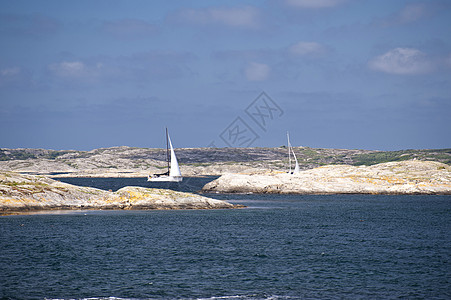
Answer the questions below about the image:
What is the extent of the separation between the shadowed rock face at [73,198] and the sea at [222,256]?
294cm

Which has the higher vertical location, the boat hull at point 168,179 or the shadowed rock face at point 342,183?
the boat hull at point 168,179

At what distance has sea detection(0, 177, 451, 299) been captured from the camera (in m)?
28.3

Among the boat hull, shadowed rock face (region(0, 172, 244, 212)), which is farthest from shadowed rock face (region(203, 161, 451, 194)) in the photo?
shadowed rock face (region(0, 172, 244, 212))

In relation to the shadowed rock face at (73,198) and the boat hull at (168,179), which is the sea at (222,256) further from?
the boat hull at (168,179)

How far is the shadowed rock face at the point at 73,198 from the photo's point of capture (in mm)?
65812

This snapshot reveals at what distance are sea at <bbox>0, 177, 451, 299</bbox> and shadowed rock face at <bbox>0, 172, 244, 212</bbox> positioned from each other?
2945mm

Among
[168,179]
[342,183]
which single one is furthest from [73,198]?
[168,179]

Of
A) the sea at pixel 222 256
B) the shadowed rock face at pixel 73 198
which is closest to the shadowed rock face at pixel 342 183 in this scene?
the shadowed rock face at pixel 73 198

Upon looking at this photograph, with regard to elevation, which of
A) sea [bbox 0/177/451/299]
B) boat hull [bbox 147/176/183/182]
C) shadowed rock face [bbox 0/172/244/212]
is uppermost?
boat hull [bbox 147/176/183/182]

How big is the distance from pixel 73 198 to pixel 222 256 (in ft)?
123

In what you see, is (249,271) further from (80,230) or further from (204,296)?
(80,230)

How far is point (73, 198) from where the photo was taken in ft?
230

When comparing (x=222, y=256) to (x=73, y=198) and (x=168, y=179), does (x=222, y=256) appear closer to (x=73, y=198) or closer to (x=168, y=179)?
(x=73, y=198)

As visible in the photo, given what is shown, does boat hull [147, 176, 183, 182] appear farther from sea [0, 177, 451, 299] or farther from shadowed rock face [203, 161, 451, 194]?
sea [0, 177, 451, 299]
